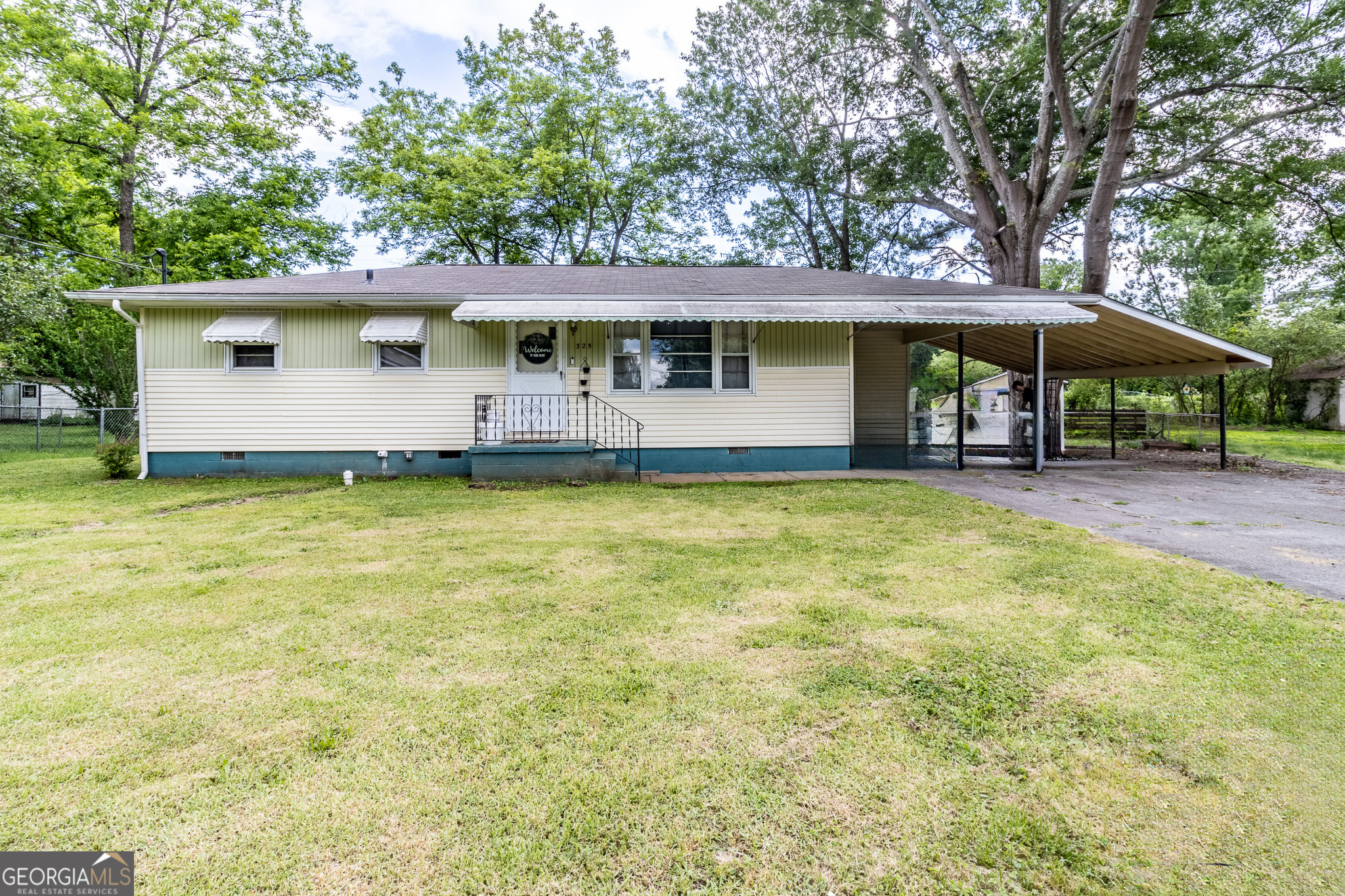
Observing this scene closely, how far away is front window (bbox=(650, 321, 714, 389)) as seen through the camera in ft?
33.5

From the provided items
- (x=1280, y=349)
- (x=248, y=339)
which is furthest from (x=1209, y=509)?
(x=1280, y=349)

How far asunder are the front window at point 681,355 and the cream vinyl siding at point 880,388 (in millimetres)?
3555

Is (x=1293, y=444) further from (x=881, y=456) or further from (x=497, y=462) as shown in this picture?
(x=497, y=462)

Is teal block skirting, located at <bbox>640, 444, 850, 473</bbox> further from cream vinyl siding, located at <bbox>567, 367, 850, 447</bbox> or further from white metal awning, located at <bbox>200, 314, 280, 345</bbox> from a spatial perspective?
white metal awning, located at <bbox>200, 314, 280, 345</bbox>

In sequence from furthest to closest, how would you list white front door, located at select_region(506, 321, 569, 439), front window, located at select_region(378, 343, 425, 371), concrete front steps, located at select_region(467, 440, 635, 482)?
white front door, located at select_region(506, 321, 569, 439), front window, located at select_region(378, 343, 425, 371), concrete front steps, located at select_region(467, 440, 635, 482)

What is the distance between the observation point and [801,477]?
934 centimetres

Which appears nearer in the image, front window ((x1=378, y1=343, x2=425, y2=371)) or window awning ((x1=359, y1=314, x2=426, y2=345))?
window awning ((x1=359, y1=314, x2=426, y2=345))

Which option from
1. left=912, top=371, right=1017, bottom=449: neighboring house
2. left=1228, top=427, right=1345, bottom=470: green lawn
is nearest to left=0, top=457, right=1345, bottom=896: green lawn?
left=912, top=371, right=1017, bottom=449: neighboring house

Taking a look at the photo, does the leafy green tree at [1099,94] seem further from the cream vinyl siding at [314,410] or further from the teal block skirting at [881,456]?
the cream vinyl siding at [314,410]

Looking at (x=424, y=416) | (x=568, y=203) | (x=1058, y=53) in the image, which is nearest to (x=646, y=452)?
(x=424, y=416)

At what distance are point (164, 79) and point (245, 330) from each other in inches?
656

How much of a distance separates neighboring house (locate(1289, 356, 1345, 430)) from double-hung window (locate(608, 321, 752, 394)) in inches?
1141

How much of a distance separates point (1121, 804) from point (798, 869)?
3.62 feet

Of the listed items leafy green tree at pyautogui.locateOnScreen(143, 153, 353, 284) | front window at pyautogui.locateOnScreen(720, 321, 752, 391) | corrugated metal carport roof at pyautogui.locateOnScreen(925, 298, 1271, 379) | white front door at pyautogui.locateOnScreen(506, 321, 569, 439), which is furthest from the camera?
leafy green tree at pyautogui.locateOnScreen(143, 153, 353, 284)
